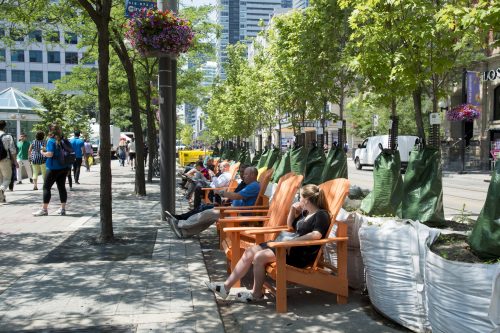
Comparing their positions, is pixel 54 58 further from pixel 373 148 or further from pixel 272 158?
pixel 272 158

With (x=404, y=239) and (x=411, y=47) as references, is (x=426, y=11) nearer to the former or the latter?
(x=411, y=47)

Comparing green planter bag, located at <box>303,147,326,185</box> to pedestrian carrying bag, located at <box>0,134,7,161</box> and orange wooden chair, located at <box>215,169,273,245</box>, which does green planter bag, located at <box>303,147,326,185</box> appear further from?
pedestrian carrying bag, located at <box>0,134,7,161</box>

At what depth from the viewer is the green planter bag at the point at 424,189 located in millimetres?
5422

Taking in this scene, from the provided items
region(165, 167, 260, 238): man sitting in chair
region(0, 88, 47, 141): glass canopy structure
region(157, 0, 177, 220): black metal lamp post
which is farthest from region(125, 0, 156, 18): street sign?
region(0, 88, 47, 141): glass canopy structure

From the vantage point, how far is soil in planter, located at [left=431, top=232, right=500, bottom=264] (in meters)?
3.77

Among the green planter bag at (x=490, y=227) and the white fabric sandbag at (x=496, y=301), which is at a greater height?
the green planter bag at (x=490, y=227)

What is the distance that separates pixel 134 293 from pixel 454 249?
3.04 meters

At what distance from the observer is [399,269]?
14.6 feet

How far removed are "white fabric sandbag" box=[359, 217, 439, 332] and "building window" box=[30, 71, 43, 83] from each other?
309 ft

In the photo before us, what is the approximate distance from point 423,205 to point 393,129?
1624 millimetres

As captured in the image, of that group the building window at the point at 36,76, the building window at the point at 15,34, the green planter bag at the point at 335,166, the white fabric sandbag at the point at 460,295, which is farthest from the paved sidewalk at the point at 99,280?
the building window at the point at 36,76

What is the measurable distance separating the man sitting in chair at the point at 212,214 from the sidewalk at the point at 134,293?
0.22 m

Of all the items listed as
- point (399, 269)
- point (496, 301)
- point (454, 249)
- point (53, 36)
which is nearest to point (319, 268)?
point (399, 269)

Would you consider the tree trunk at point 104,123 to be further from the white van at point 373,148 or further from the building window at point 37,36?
the white van at point 373,148
